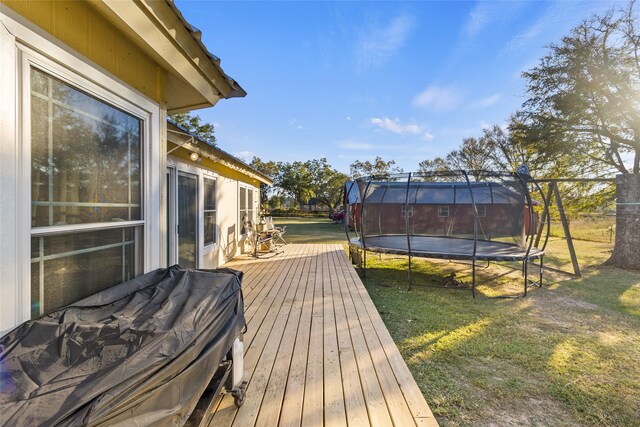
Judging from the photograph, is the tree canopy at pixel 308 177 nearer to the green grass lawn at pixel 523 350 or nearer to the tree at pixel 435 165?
the tree at pixel 435 165

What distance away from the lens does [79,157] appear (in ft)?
4.65

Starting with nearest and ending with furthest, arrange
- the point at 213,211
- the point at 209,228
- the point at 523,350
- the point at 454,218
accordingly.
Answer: the point at 523,350 → the point at 209,228 → the point at 213,211 → the point at 454,218

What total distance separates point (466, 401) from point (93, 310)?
8.78 ft

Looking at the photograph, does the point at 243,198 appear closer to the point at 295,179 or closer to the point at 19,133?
the point at 19,133

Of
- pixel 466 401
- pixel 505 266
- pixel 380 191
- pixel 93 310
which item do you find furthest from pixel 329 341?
pixel 380 191

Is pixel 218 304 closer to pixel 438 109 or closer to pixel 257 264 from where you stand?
pixel 257 264

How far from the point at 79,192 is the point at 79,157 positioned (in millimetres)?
183

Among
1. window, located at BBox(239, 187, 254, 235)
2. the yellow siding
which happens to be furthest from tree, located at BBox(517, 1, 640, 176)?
the yellow siding

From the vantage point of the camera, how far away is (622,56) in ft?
25.3

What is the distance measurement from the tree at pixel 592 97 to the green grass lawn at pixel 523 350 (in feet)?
15.4

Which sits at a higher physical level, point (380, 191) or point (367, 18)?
point (367, 18)

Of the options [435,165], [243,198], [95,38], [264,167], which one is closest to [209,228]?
[243,198]

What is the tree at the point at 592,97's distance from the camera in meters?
7.67

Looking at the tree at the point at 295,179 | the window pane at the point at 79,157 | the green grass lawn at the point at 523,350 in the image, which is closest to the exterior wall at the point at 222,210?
the window pane at the point at 79,157
